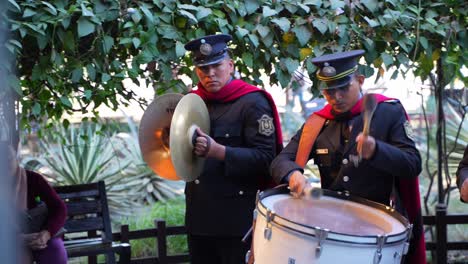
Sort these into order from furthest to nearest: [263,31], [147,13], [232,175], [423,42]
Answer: [423,42] → [263,31] → [147,13] → [232,175]

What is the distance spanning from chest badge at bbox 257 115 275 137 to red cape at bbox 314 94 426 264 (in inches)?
19.5

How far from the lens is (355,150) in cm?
324

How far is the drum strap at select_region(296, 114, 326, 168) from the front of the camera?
3.46m

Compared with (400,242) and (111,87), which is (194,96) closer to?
(111,87)

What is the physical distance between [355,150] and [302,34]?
1309mm

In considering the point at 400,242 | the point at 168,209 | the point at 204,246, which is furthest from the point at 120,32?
the point at 168,209

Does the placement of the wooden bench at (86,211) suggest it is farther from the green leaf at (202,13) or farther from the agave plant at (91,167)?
the agave plant at (91,167)

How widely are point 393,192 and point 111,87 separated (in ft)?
5.83

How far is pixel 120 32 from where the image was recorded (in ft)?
13.8

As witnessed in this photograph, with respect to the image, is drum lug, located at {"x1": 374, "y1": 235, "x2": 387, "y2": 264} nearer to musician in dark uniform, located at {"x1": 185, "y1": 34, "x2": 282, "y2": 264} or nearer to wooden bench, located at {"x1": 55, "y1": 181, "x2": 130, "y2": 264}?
musician in dark uniform, located at {"x1": 185, "y1": 34, "x2": 282, "y2": 264}

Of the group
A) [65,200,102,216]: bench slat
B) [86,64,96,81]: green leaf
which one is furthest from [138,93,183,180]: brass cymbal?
[65,200,102,216]: bench slat

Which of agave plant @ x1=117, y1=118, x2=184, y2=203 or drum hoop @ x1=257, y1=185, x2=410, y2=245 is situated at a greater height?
drum hoop @ x1=257, y1=185, x2=410, y2=245

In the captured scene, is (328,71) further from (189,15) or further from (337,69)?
(189,15)

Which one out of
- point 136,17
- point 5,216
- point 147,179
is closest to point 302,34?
point 136,17
